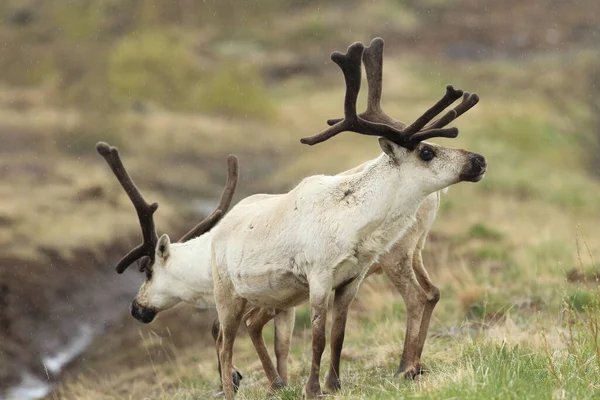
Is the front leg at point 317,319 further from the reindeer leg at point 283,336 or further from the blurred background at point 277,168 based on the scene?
the reindeer leg at point 283,336

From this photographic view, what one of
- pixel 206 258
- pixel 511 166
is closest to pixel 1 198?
pixel 511 166

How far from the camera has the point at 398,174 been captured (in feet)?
25.8

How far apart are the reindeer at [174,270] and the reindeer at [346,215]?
1138 mm

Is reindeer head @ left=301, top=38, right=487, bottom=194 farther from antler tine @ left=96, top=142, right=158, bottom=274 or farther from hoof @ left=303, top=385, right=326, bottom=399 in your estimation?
antler tine @ left=96, top=142, right=158, bottom=274

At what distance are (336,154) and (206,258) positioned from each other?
766 inches

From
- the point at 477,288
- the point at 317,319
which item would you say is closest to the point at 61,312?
the point at 477,288

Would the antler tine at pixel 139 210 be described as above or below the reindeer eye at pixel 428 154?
below

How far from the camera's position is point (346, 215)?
26.0 feet

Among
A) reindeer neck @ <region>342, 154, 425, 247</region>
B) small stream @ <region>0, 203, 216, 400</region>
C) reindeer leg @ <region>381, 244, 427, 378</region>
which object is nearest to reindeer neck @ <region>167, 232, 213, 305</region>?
reindeer leg @ <region>381, 244, 427, 378</region>

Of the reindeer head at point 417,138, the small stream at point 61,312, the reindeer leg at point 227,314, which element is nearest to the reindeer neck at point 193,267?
the reindeer leg at point 227,314

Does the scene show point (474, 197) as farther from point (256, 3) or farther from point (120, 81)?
point (256, 3)

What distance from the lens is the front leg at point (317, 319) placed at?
312 inches

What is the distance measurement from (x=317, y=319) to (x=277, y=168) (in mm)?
21431

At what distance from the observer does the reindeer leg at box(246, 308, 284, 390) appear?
377 inches
